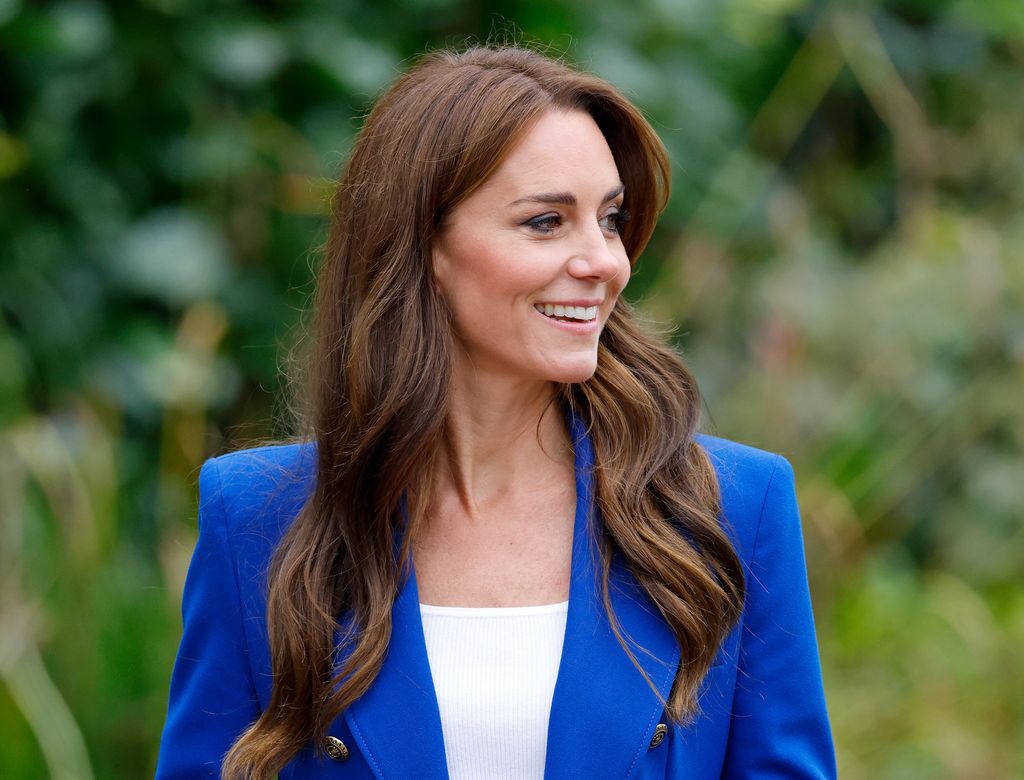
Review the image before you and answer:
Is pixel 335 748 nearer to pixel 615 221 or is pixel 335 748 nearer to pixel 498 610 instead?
pixel 498 610

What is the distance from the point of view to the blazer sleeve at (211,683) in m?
2.56

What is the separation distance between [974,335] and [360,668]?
11.8ft

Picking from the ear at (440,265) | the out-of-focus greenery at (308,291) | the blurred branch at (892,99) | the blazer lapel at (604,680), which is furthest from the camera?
the blurred branch at (892,99)

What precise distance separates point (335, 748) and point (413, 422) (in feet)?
1.91

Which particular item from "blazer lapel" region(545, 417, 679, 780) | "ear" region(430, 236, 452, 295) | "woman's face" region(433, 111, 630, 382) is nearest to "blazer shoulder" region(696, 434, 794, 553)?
"blazer lapel" region(545, 417, 679, 780)

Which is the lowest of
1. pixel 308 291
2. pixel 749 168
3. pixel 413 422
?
pixel 308 291

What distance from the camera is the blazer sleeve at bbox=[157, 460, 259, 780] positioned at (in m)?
2.56

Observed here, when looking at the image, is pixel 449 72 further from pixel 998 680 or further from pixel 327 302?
pixel 998 680

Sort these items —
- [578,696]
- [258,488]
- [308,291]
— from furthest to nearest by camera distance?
1. [308,291]
2. [258,488]
3. [578,696]

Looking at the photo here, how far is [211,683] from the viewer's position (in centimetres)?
256

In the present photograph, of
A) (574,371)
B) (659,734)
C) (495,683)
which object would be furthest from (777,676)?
(574,371)

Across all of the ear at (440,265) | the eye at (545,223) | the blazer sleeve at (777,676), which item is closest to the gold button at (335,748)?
the blazer sleeve at (777,676)

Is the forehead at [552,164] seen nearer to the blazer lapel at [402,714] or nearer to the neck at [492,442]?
the neck at [492,442]

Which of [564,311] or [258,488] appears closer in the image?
[564,311]
